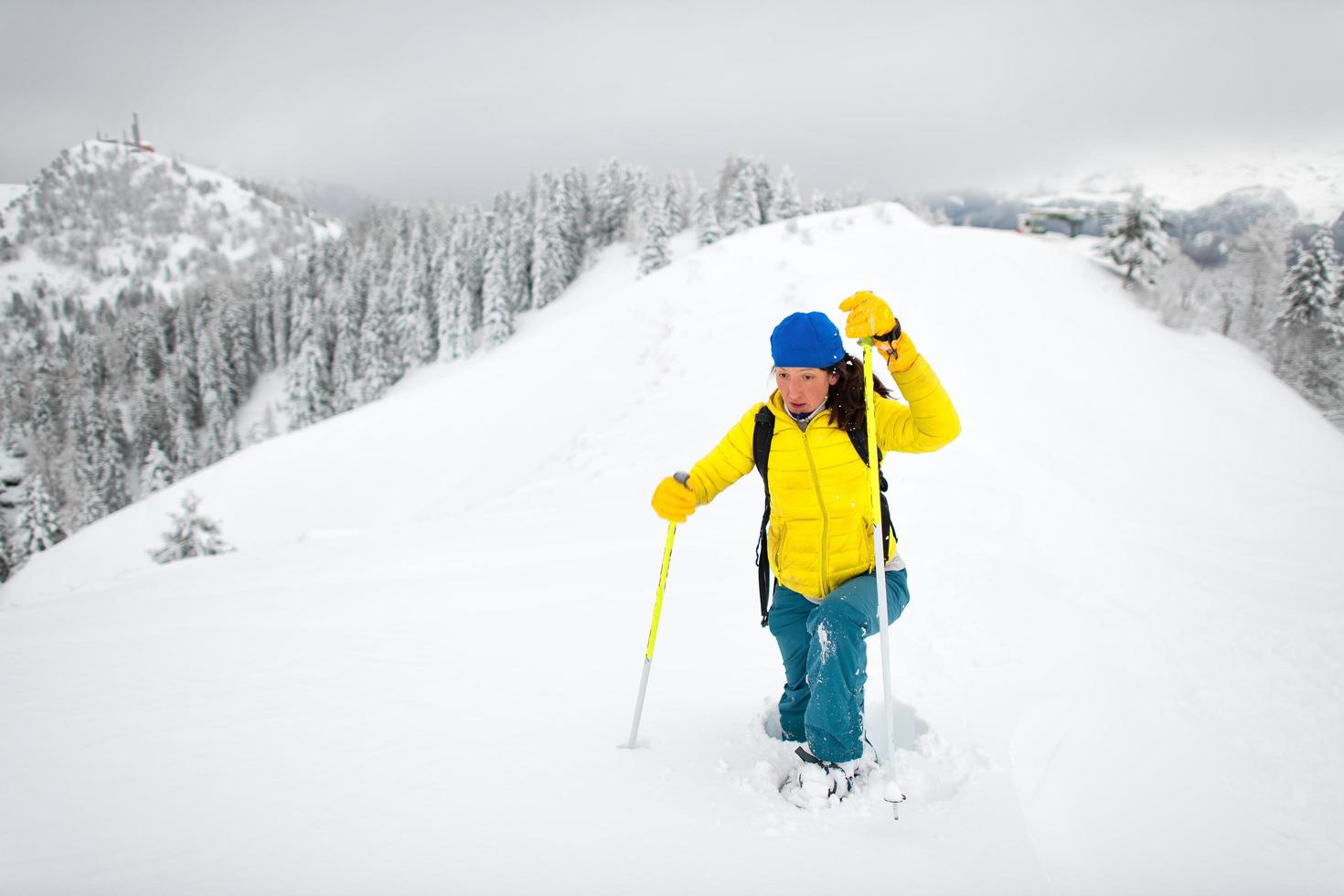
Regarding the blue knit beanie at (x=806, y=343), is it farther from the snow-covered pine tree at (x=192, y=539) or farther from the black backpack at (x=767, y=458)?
the snow-covered pine tree at (x=192, y=539)

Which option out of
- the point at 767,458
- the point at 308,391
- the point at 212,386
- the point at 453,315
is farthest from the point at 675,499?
the point at 212,386

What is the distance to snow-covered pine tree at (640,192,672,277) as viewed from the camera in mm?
51156

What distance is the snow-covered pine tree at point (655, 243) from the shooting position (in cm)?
5116

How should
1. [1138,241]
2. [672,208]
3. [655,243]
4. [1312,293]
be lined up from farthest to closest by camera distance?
1. [672,208]
2. [655,243]
3. [1138,241]
4. [1312,293]

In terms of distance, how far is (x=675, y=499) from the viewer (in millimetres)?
2988

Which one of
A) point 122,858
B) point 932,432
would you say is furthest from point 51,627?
point 932,432

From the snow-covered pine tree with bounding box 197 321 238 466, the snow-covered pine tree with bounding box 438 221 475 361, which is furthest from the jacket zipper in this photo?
the snow-covered pine tree with bounding box 197 321 238 466

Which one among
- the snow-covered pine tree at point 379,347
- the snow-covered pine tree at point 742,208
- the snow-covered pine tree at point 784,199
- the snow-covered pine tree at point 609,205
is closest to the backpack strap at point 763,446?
the snow-covered pine tree at point 742,208

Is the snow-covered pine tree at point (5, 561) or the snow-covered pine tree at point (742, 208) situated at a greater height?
the snow-covered pine tree at point (742, 208)

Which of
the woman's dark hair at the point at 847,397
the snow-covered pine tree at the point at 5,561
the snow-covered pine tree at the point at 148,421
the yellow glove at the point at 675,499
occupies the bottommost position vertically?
the snow-covered pine tree at the point at 5,561

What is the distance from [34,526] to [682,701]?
228 feet

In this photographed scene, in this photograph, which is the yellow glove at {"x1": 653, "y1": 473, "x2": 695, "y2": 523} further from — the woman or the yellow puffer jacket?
the yellow puffer jacket

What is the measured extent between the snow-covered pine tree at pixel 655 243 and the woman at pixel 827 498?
5038cm

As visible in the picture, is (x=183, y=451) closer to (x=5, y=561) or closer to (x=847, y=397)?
(x=5, y=561)
